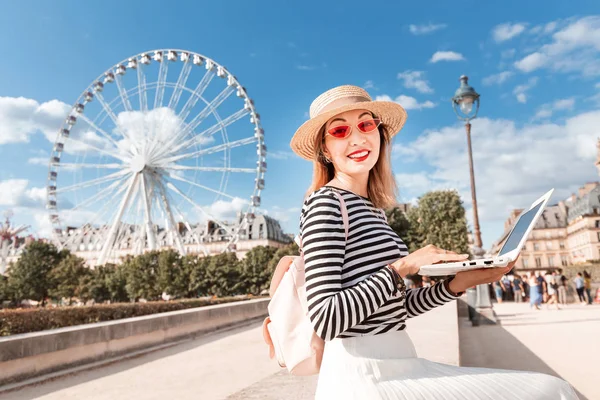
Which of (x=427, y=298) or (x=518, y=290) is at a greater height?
(x=427, y=298)

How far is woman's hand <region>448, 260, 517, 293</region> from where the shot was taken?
1.60 meters

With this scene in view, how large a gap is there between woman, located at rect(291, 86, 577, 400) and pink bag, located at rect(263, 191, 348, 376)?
50 mm

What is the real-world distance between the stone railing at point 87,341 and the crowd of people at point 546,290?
13.7 metres

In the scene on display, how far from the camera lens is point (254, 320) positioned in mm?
15578

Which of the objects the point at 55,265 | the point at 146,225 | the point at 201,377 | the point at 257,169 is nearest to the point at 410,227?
the point at 257,169

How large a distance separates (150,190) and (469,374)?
37127 mm

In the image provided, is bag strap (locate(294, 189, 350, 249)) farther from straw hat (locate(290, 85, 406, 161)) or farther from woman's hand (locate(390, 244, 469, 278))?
straw hat (locate(290, 85, 406, 161))

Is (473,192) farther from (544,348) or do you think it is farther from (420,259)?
(420,259)

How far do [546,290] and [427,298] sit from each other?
22961 mm

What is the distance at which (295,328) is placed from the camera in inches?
64.6

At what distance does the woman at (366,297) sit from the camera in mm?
1477

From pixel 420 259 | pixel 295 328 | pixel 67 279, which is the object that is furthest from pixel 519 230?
pixel 67 279

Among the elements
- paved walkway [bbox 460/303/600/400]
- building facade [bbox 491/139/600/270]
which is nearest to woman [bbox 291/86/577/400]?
paved walkway [bbox 460/303/600/400]

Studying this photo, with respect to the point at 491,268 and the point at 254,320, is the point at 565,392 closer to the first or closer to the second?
the point at 491,268
